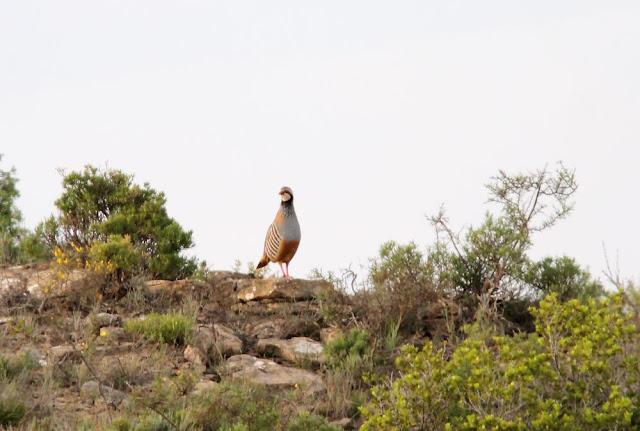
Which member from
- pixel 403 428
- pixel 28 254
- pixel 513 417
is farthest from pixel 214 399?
pixel 28 254

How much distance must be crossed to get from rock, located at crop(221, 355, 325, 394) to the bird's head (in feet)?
9.08

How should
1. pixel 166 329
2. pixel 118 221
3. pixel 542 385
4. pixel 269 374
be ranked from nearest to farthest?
pixel 542 385, pixel 269 374, pixel 166 329, pixel 118 221

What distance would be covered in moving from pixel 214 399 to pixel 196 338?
175cm

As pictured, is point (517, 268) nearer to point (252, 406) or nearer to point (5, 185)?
point (252, 406)

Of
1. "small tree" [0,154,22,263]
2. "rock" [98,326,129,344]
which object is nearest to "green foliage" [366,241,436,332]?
"rock" [98,326,129,344]

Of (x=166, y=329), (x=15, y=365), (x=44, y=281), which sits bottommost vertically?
(x=15, y=365)

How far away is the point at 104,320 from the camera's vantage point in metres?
10.9

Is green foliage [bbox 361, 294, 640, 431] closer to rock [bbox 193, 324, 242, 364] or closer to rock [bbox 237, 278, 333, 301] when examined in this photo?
rock [bbox 193, 324, 242, 364]

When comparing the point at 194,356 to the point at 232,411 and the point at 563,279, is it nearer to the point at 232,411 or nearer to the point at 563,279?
the point at 232,411

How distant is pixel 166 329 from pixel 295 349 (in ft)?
4.55

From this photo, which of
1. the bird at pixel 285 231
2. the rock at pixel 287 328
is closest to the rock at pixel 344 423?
the rock at pixel 287 328

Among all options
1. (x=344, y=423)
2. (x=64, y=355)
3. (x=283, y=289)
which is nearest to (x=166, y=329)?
(x=64, y=355)

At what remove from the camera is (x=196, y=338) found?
10.2 metres

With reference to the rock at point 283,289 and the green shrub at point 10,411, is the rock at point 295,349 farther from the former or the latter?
the green shrub at point 10,411
